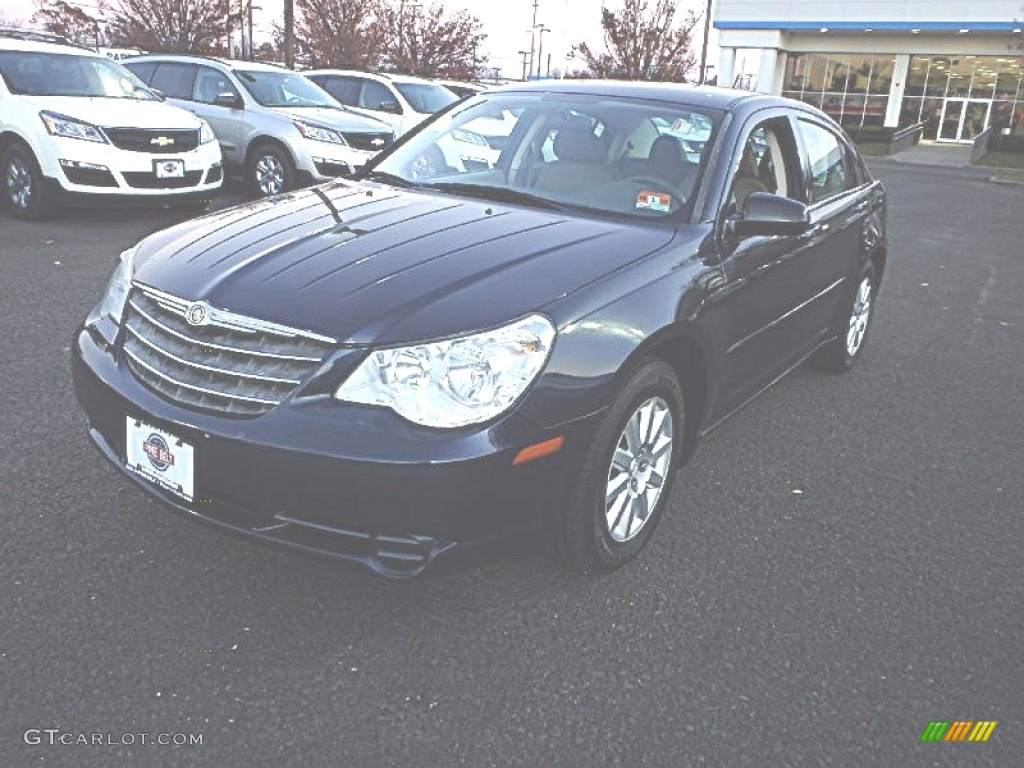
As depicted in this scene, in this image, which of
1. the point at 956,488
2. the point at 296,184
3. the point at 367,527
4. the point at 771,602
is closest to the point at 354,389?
the point at 367,527

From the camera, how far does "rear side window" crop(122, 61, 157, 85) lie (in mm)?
11375

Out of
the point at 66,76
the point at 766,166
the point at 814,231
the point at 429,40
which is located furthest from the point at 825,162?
the point at 429,40

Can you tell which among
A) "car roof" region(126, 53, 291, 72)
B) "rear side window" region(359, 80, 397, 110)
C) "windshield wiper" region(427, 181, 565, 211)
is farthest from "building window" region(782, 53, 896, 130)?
"windshield wiper" region(427, 181, 565, 211)

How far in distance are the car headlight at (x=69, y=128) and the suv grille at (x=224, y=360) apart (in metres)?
6.43

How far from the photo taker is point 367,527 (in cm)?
231

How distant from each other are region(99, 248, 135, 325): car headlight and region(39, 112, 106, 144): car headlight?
19.2 feet

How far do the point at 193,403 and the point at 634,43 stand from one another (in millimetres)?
43407

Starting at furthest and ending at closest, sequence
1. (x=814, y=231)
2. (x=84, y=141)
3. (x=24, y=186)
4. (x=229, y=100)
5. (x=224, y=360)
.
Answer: (x=229, y=100)
(x=24, y=186)
(x=84, y=141)
(x=814, y=231)
(x=224, y=360)

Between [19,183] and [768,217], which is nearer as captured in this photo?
[768,217]

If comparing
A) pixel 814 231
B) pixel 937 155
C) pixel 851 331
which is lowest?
pixel 937 155

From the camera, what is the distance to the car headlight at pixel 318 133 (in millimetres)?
10141

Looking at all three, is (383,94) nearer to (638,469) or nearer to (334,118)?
(334,118)

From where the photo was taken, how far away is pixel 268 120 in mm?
10273

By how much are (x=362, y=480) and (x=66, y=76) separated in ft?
27.9
